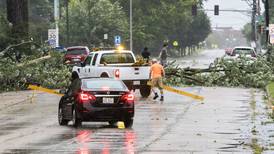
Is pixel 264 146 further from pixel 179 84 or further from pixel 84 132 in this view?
pixel 179 84

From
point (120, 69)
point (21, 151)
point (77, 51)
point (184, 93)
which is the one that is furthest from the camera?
point (77, 51)

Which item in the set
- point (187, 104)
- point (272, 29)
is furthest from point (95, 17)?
point (187, 104)

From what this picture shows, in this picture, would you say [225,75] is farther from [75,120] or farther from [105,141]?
[105,141]

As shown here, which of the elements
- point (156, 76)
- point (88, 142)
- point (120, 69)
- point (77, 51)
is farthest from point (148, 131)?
point (77, 51)

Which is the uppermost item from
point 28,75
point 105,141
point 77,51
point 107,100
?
point 77,51

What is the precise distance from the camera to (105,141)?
18672mm

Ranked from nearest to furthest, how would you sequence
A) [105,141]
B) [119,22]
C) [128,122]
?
1. [105,141]
2. [128,122]
3. [119,22]

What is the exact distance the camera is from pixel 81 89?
72.9 feet

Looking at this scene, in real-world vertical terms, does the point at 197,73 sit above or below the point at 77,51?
below

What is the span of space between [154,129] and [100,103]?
62.2 inches

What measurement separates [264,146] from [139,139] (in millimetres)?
3034

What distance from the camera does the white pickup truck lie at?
3397 centimetres

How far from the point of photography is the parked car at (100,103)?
22.0 metres

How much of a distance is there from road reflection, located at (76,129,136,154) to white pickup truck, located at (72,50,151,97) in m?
12.3
